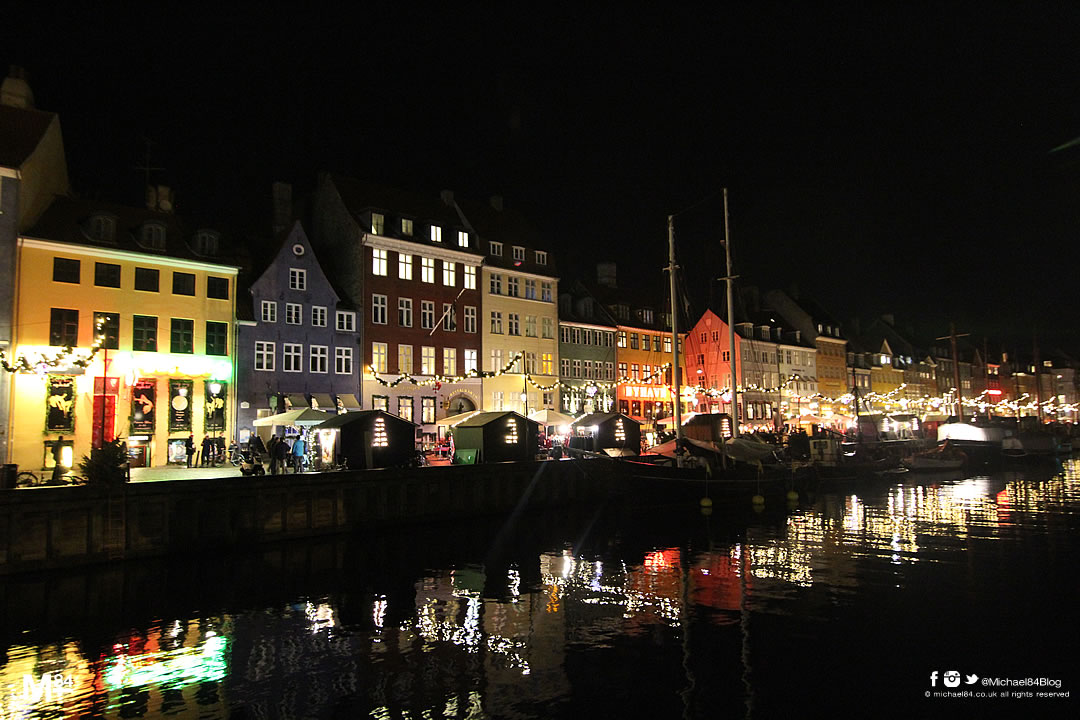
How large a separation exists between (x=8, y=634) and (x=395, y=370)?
3276 centimetres

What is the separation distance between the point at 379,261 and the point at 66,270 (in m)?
17.9

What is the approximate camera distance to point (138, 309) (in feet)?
126

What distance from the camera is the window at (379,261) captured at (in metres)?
49.1

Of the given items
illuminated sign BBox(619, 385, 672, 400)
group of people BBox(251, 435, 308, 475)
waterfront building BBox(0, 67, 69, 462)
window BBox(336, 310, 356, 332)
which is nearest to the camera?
group of people BBox(251, 435, 308, 475)

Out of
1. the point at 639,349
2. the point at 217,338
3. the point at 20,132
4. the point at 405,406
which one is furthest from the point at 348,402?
the point at 639,349

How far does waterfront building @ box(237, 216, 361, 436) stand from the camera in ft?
139

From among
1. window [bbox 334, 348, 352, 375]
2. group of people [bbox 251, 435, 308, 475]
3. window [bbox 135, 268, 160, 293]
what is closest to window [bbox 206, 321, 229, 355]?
window [bbox 135, 268, 160, 293]

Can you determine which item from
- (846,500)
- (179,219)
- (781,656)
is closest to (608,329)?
(846,500)

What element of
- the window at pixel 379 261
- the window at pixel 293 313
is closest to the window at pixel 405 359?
the window at pixel 379 261

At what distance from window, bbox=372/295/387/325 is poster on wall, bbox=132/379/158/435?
14.2 m

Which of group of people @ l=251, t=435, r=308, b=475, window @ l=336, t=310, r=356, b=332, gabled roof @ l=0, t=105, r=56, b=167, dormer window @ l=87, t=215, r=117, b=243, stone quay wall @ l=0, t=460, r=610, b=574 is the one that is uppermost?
gabled roof @ l=0, t=105, r=56, b=167

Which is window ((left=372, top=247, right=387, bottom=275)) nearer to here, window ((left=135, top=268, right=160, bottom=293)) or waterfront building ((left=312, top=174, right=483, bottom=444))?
waterfront building ((left=312, top=174, right=483, bottom=444))

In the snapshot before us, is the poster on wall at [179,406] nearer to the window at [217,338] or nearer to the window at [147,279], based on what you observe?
the window at [217,338]

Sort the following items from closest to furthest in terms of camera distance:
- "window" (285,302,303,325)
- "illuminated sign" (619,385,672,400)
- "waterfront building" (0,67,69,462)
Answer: "waterfront building" (0,67,69,462)
"window" (285,302,303,325)
"illuminated sign" (619,385,672,400)
